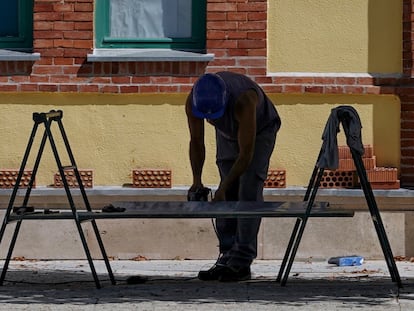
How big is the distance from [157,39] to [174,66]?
→ 34cm

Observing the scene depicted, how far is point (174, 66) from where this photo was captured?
11.8 meters

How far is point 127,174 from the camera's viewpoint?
11789mm

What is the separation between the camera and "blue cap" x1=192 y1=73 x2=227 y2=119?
30.6 feet

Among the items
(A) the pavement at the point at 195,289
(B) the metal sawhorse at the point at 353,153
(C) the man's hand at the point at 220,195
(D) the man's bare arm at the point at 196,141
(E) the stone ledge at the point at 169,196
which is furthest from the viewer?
(E) the stone ledge at the point at 169,196

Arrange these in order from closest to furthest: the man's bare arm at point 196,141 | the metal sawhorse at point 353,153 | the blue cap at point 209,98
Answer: the blue cap at point 209,98 < the metal sawhorse at point 353,153 < the man's bare arm at point 196,141

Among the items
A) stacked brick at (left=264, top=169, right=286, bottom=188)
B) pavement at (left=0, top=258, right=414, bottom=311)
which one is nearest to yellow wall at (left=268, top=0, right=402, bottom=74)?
stacked brick at (left=264, top=169, right=286, bottom=188)

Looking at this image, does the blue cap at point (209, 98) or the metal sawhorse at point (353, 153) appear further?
the metal sawhorse at point (353, 153)

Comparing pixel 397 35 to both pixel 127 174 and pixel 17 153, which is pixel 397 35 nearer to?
pixel 127 174

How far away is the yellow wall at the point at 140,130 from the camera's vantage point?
38.6 ft

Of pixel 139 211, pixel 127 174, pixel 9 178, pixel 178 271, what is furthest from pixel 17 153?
pixel 139 211

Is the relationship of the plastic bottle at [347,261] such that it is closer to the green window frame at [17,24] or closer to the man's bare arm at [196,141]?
the man's bare arm at [196,141]

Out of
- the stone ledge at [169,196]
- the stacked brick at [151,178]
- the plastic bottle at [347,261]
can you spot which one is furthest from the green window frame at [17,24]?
the plastic bottle at [347,261]

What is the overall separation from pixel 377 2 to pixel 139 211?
11.9 ft

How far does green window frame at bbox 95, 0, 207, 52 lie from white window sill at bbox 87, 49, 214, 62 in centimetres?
9
